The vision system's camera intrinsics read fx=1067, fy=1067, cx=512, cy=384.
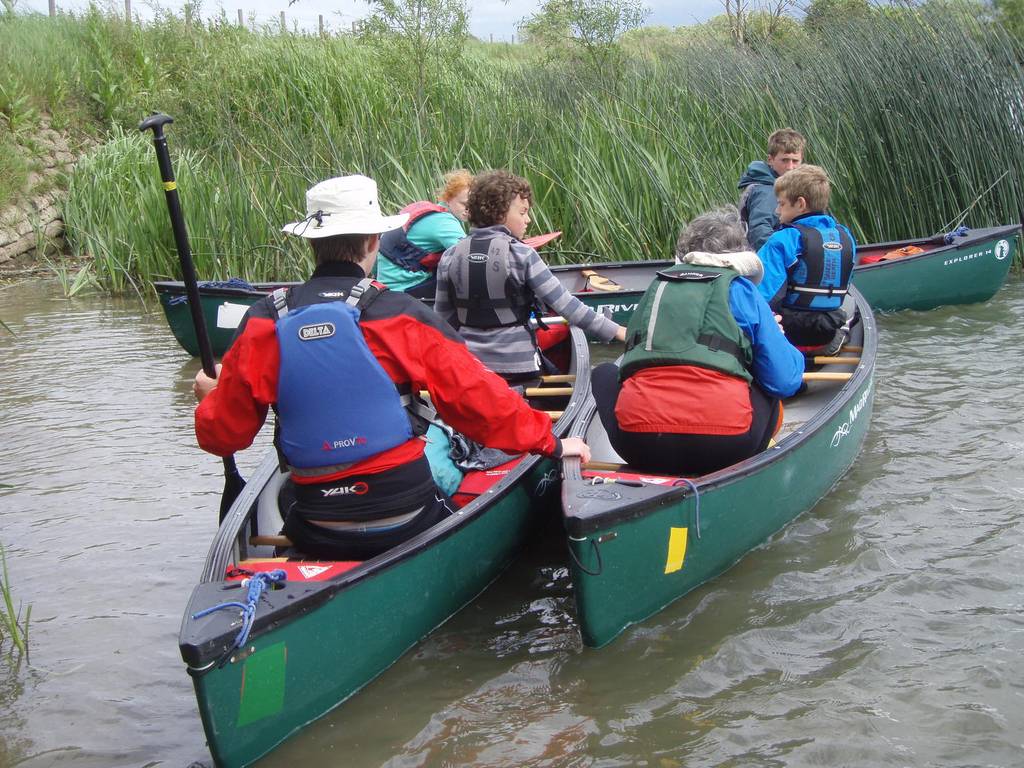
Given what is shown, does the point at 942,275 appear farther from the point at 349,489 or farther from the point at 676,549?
the point at 349,489

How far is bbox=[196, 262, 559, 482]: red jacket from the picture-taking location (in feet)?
10.00

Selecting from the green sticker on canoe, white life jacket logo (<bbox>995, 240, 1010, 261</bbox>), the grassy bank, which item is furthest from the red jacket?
white life jacket logo (<bbox>995, 240, 1010, 261</bbox>)

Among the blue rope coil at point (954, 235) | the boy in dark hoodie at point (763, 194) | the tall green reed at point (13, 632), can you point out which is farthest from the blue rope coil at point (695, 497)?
the blue rope coil at point (954, 235)

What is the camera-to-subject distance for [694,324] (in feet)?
12.7

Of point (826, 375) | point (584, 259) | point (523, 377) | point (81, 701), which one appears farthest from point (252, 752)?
point (584, 259)

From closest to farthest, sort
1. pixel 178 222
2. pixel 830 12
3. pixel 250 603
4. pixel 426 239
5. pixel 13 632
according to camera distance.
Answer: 1. pixel 250 603
2. pixel 13 632
3. pixel 178 222
4. pixel 426 239
5. pixel 830 12

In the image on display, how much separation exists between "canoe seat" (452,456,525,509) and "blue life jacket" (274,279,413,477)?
3.29 feet

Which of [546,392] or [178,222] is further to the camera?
[546,392]

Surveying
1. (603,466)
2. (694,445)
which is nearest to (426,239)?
(603,466)

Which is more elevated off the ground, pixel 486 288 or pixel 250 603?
pixel 486 288

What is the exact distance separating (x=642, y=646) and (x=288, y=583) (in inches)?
50.0

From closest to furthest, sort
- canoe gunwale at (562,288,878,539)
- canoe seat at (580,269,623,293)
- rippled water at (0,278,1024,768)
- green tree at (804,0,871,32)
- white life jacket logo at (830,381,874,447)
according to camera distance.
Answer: rippled water at (0,278,1024,768), canoe gunwale at (562,288,878,539), white life jacket logo at (830,381,874,447), canoe seat at (580,269,623,293), green tree at (804,0,871,32)

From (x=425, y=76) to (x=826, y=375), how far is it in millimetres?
7453

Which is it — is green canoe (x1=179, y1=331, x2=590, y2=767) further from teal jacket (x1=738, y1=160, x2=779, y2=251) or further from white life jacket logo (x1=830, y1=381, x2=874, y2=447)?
teal jacket (x1=738, y1=160, x2=779, y2=251)
